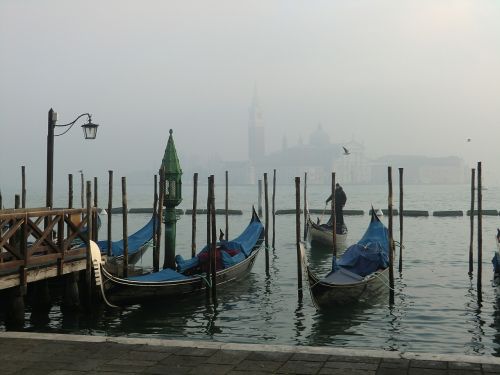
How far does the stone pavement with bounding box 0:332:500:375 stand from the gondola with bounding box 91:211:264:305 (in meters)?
3.62

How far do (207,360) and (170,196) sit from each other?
25.6ft

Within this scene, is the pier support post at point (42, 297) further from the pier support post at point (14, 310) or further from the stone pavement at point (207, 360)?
the stone pavement at point (207, 360)

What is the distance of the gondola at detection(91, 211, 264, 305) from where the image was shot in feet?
30.6

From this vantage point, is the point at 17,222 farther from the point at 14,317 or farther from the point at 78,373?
the point at 78,373

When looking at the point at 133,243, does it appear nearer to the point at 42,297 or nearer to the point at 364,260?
the point at 42,297

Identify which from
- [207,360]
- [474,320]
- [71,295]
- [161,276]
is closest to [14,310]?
[71,295]

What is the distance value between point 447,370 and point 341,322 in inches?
187

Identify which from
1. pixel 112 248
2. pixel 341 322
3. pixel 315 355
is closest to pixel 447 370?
pixel 315 355

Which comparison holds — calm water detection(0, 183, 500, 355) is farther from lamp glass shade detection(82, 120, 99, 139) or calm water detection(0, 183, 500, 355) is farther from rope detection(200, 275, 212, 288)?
lamp glass shade detection(82, 120, 99, 139)

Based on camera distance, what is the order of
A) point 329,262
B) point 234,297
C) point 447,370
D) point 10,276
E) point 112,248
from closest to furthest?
point 447,370, point 10,276, point 234,297, point 112,248, point 329,262

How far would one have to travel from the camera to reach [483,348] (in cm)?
792

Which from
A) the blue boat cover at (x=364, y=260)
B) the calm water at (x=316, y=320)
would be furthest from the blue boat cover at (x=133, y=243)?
the blue boat cover at (x=364, y=260)

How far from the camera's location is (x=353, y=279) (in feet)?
34.2

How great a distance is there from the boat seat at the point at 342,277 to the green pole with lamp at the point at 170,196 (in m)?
3.56
